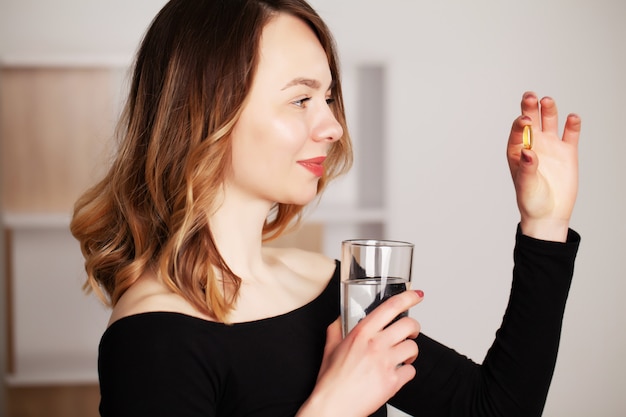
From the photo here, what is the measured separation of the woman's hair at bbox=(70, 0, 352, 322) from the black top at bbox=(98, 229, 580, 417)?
0.09 metres

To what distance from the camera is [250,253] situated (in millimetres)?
1517

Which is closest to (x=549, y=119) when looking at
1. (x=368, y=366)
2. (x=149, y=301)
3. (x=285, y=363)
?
(x=368, y=366)

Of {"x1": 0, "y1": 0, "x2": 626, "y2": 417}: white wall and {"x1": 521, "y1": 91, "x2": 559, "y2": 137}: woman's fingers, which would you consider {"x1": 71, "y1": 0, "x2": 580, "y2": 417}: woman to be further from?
{"x1": 0, "y1": 0, "x2": 626, "y2": 417}: white wall

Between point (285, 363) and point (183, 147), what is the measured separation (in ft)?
1.40

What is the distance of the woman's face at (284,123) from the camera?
142cm

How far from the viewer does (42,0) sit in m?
3.34

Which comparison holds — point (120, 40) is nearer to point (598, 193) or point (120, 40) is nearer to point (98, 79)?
point (98, 79)

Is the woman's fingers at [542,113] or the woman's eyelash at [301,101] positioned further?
the woman's eyelash at [301,101]

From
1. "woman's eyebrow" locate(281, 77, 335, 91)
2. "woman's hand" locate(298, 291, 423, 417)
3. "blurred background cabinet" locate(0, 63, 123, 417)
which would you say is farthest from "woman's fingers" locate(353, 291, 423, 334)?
"blurred background cabinet" locate(0, 63, 123, 417)

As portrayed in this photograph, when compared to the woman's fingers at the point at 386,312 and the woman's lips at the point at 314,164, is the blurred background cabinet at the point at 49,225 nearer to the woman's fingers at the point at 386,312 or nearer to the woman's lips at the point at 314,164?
the woman's lips at the point at 314,164

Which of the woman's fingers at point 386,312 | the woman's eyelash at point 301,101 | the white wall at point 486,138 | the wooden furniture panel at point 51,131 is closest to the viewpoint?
the woman's fingers at point 386,312

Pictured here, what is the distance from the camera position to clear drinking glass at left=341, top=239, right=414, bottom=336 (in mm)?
1220

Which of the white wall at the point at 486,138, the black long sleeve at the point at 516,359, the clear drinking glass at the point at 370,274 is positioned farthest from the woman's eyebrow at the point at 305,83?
the white wall at the point at 486,138

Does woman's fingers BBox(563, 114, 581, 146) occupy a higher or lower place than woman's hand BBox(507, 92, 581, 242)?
higher
